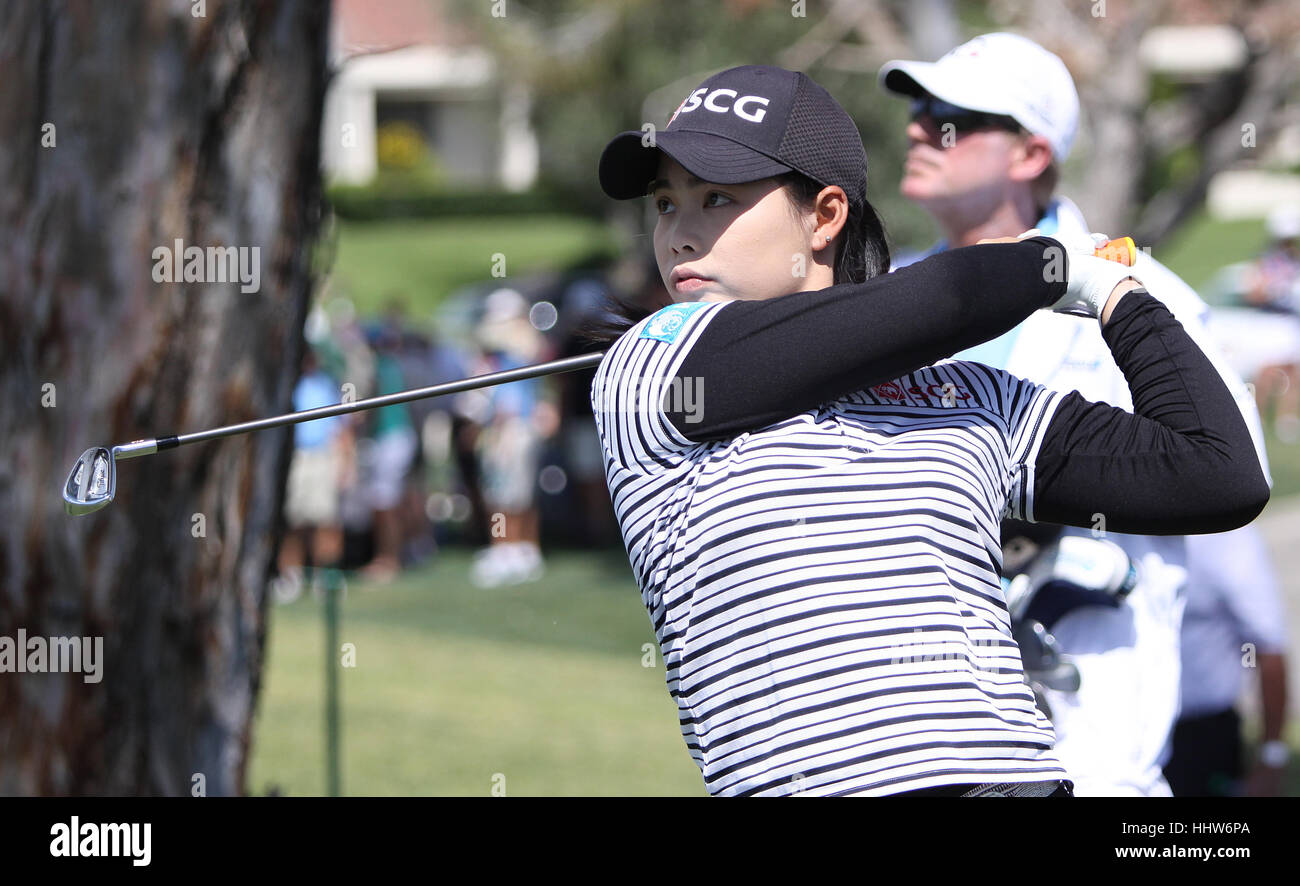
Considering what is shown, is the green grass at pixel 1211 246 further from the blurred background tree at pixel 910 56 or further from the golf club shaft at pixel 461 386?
the golf club shaft at pixel 461 386

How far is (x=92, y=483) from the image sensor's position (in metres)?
2.59

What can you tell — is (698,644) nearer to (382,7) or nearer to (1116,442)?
(1116,442)

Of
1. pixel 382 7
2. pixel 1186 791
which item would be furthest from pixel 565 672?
pixel 382 7

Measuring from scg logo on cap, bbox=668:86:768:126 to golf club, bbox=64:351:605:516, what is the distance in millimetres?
364

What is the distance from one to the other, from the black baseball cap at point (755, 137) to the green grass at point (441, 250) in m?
26.7

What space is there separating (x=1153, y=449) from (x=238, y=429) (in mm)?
1273

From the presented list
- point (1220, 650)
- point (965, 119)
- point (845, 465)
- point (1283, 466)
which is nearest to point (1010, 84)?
point (965, 119)

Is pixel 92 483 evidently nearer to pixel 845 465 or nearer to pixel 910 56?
pixel 845 465

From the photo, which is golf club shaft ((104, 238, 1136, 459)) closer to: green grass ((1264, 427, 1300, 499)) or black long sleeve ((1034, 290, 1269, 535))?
black long sleeve ((1034, 290, 1269, 535))

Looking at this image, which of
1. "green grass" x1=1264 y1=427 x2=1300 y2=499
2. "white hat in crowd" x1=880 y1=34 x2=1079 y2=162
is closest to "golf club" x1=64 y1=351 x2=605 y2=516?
"white hat in crowd" x1=880 y1=34 x2=1079 y2=162

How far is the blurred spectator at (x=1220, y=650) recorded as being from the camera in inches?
167

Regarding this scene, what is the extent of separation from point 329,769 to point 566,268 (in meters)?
15.1

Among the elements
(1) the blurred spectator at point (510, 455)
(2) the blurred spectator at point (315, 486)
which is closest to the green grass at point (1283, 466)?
(1) the blurred spectator at point (510, 455)

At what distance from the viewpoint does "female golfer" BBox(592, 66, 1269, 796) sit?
1.86 m
